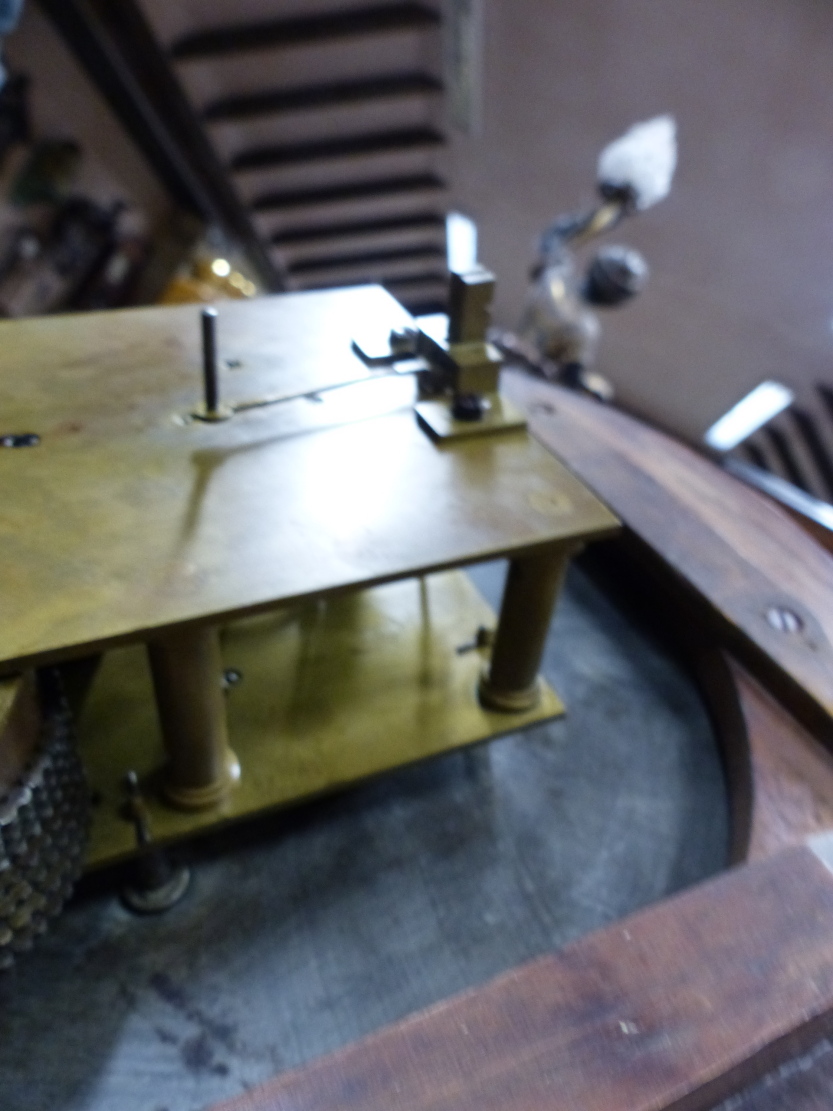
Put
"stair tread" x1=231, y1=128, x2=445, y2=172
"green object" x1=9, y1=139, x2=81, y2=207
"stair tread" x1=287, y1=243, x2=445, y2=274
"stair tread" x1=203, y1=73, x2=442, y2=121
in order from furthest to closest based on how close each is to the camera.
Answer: "stair tread" x1=287, y1=243, x2=445, y2=274 → "stair tread" x1=231, y1=128, x2=445, y2=172 → "stair tread" x1=203, y1=73, x2=442, y2=121 → "green object" x1=9, y1=139, x2=81, y2=207

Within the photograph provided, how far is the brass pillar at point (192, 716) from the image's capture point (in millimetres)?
843

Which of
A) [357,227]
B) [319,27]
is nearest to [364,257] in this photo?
[357,227]

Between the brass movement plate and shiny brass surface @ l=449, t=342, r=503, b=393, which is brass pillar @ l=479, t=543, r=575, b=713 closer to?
the brass movement plate

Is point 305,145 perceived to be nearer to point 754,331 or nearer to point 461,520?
point 754,331

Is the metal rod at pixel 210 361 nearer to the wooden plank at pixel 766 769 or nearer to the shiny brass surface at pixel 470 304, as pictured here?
the shiny brass surface at pixel 470 304

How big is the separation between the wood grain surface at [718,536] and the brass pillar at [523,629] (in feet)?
0.92

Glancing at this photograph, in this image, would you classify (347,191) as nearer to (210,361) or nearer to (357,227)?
(357,227)

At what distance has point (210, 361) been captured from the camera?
1.02 m

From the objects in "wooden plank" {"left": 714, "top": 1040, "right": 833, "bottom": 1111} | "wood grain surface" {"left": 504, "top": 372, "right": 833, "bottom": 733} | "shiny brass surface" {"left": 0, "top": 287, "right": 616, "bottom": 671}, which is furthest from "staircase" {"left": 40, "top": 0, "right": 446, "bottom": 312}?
"wooden plank" {"left": 714, "top": 1040, "right": 833, "bottom": 1111}

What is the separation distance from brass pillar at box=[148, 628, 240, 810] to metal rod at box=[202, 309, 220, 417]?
0.32 meters

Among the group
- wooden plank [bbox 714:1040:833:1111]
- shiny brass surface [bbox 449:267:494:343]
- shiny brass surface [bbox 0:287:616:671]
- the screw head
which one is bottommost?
wooden plank [bbox 714:1040:833:1111]

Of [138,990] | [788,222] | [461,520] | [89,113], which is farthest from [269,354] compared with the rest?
[89,113]

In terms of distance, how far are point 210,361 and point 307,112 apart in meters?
3.25

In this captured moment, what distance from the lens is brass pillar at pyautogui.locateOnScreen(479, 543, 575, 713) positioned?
102 centimetres
